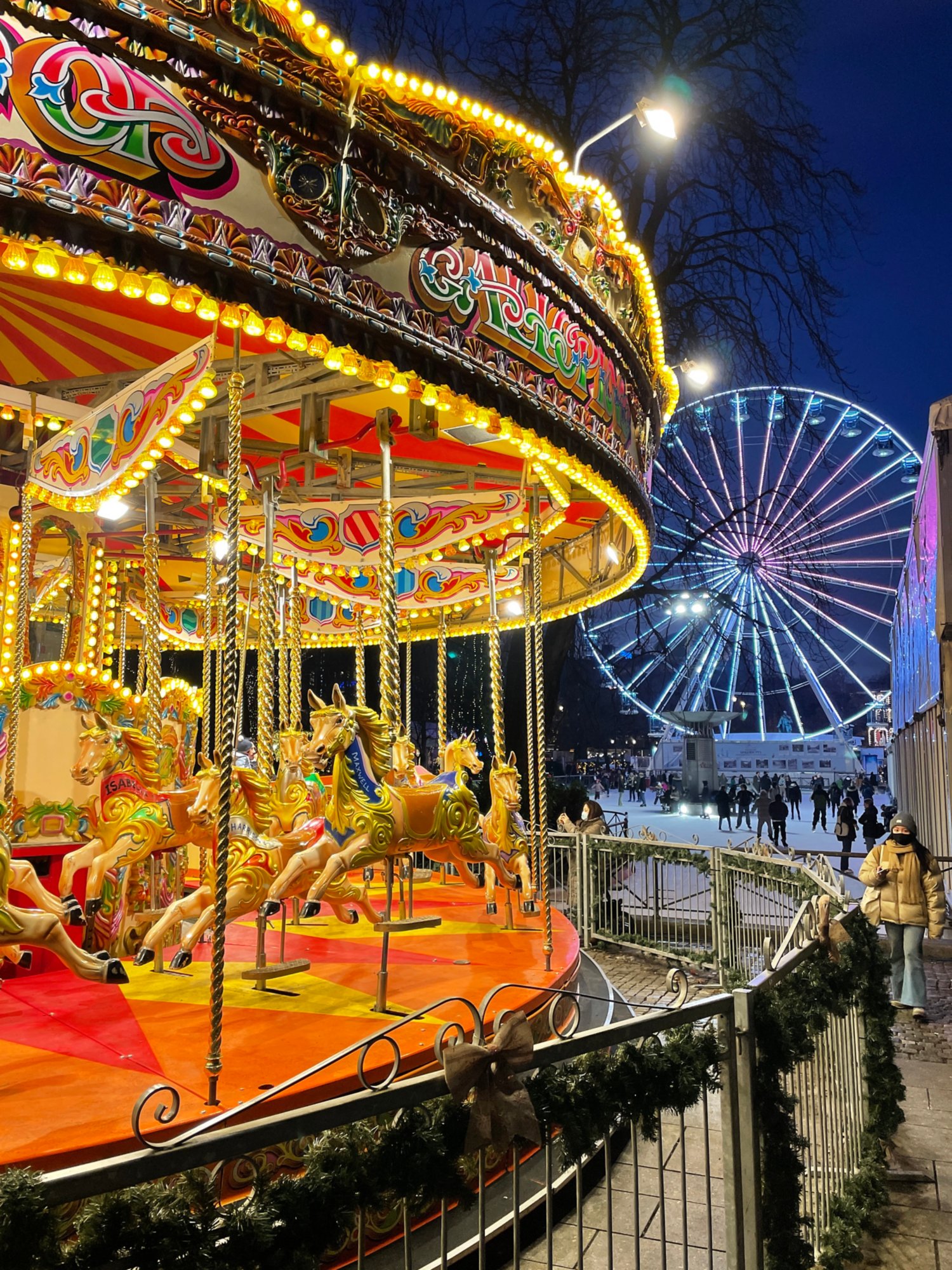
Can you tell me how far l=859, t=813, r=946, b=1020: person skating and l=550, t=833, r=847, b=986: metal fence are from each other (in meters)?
0.34

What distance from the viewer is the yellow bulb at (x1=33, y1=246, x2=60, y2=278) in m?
3.30

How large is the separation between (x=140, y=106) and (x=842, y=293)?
11.3 meters

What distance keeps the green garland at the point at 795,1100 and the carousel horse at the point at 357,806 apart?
230 centimetres

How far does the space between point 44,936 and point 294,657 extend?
5.78 m

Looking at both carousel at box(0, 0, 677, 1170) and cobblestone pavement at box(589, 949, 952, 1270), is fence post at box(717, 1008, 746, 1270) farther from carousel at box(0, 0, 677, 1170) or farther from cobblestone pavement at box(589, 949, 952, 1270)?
cobblestone pavement at box(589, 949, 952, 1270)

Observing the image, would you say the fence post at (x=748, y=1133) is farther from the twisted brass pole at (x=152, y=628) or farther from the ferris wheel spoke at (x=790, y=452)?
the ferris wheel spoke at (x=790, y=452)

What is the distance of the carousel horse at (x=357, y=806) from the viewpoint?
16.3 feet

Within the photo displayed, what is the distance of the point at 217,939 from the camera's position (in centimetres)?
333

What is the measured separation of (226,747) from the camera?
3.67m

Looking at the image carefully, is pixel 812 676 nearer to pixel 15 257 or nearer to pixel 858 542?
pixel 858 542

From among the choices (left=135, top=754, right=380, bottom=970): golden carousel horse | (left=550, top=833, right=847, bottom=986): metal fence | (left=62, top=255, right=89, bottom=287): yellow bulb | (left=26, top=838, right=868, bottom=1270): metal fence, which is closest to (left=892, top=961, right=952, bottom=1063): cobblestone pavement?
(left=550, top=833, right=847, bottom=986): metal fence

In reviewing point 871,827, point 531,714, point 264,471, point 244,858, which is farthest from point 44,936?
point 871,827

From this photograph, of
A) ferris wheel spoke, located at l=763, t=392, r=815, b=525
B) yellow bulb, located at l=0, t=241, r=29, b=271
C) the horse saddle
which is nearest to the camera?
yellow bulb, located at l=0, t=241, r=29, b=271

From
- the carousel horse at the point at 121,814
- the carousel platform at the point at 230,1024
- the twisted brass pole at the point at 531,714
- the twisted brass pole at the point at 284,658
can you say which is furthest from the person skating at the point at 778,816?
the carousel horse at the point at 121,814
